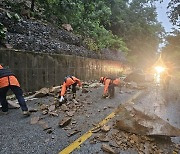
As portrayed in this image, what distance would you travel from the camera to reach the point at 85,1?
1777 cm

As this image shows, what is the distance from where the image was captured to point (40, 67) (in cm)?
926

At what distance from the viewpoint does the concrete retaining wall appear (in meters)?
7.89

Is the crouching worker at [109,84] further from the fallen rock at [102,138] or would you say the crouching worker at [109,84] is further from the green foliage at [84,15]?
the green foliage at [84,15]

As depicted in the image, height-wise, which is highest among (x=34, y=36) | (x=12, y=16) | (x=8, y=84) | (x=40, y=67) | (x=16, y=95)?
(x=12, y=16)

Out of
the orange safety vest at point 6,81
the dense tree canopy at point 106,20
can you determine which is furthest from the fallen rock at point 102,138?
the dense tree canopy at point 106,20

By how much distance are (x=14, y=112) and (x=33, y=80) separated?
9.70ft

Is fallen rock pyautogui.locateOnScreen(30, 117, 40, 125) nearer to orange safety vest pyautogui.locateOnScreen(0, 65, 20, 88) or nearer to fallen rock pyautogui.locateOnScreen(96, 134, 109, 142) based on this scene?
orange safety vest pyautogui.locateOnScreen(0, 65, 20, 88)

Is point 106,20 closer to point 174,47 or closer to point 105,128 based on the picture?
point 174,47

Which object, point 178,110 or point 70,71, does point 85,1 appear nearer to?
point 70,71

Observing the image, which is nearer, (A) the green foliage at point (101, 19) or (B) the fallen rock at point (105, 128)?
(B) the fallen rock at point (105, 128)

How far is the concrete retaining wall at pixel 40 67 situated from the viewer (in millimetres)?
7887

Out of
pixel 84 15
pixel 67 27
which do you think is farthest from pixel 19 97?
pixel 84 15

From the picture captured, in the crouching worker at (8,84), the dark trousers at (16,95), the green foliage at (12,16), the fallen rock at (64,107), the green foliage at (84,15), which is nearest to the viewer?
the crouching worker at (8,84)

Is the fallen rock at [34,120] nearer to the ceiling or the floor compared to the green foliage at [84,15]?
nearer to the floor
